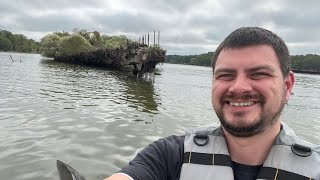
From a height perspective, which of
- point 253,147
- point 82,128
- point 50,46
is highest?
point 50,46

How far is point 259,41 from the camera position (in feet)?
9.34

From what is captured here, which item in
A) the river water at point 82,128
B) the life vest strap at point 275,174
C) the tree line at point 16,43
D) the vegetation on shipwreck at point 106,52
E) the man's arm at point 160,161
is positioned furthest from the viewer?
the tree line at point 16,43

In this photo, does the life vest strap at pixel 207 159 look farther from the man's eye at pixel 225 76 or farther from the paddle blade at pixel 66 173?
the paddle blade at pixel 66 173

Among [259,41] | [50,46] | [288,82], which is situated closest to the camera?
[259,41]

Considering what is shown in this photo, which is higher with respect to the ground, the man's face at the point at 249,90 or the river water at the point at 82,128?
the man's face at the point at 249,90

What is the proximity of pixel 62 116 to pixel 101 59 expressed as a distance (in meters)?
43.4

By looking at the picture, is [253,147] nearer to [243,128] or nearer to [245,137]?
[245,137]

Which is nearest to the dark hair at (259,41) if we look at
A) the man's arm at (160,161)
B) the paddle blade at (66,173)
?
the man's arm at (160,161)

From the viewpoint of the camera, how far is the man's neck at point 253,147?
9.32 ft

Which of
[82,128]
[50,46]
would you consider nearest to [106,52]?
[50,46]

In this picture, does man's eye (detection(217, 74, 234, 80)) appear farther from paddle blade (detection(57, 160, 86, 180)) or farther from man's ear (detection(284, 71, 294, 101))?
paddle blade (detection(57, 160, 86, 180))

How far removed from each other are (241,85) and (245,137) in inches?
16.8

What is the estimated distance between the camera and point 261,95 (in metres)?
2.73

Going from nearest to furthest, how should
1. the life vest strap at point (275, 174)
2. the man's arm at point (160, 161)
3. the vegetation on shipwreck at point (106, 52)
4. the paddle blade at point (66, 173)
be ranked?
the life vest strap at point (275, 174) < the man's arm at point (160, 161) < the paddle blade at point (66, 173) < the vegetation on shipwreck at point (106, 52)
